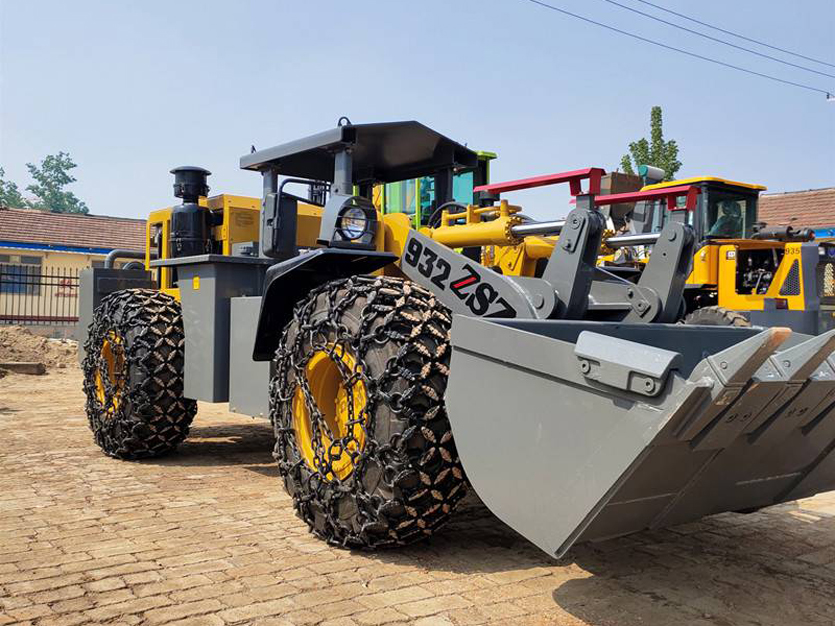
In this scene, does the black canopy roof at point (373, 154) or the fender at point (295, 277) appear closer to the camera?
the fender at point (295, 277)

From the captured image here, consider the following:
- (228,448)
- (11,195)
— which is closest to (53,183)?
(11,195)

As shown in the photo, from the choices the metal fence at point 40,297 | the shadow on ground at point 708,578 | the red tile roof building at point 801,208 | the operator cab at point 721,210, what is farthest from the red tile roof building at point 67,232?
the shadow on ground at point 708,578

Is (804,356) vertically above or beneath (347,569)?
above

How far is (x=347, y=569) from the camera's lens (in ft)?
12.1

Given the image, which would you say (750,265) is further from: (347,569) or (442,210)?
(347,569)

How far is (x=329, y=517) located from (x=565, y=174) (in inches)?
80.3

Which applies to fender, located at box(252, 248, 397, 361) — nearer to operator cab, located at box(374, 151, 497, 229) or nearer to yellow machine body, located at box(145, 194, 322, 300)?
operator cab, located at box(374, 151, 497, 229)

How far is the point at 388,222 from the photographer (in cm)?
490

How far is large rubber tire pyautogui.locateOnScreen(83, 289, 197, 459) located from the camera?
6062 mm

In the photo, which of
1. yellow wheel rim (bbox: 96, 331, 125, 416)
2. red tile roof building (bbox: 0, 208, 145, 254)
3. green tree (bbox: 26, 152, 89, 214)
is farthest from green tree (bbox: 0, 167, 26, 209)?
yellow wheel rim (bbox: 96, 331, 125, 416)

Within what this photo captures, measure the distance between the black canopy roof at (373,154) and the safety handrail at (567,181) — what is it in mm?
941

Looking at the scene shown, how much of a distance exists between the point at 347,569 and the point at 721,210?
29.6 ft

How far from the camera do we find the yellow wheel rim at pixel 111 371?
6.28 metres

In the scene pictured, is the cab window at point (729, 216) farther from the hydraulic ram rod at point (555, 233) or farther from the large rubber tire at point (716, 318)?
the hydraulic ram rod at point (555, 233)
